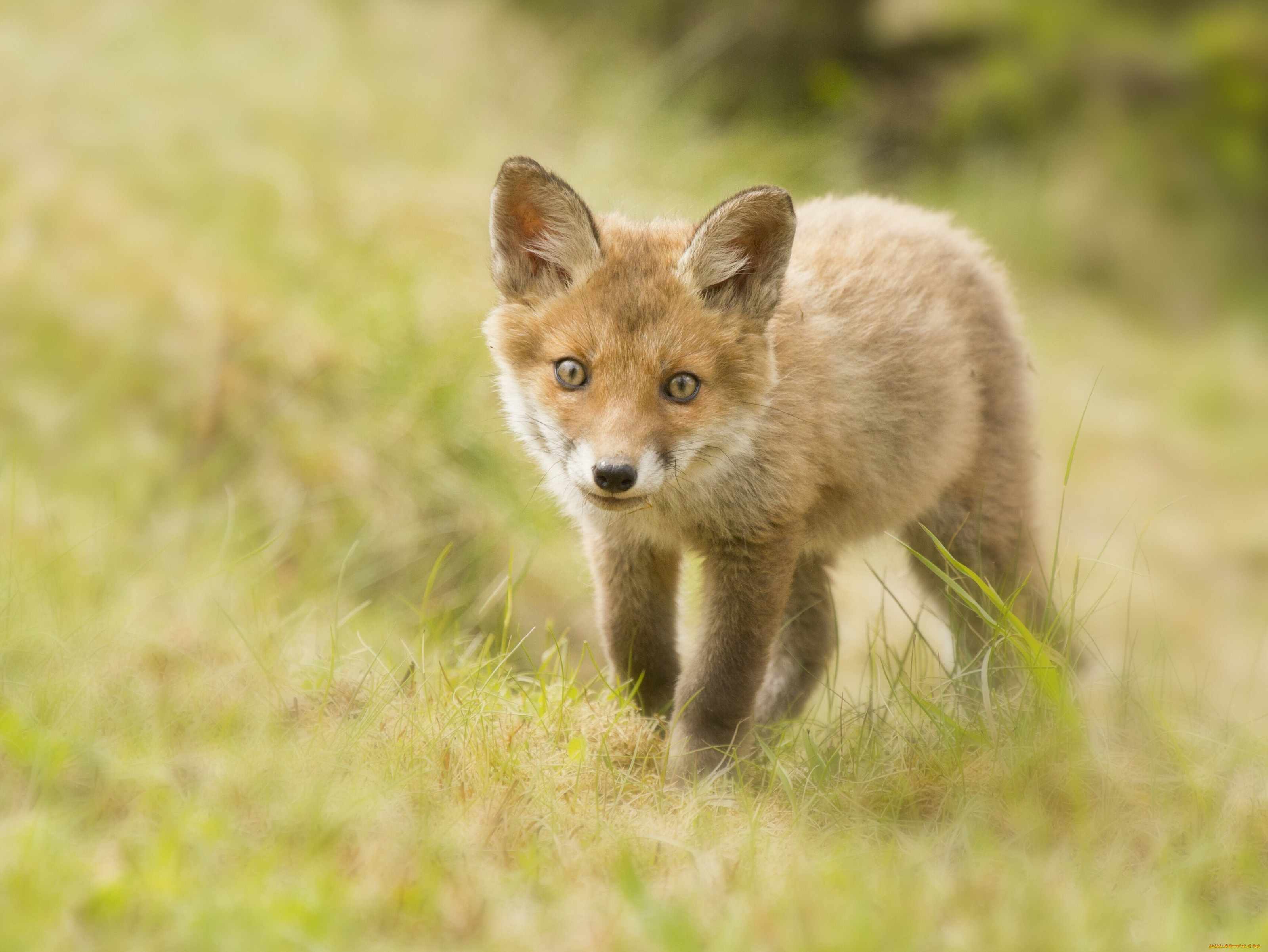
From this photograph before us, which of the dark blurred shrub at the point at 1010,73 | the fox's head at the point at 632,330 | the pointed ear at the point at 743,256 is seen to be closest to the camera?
the fox's head at the point at 632,330

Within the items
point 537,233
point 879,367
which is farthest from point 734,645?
point 537,233

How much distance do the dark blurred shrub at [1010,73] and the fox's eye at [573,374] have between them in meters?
7.34

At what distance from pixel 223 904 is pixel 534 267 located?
202 centimetres

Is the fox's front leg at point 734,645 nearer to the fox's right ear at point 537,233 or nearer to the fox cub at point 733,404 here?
the fox cub at point 733,404

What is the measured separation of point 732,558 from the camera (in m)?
3.28

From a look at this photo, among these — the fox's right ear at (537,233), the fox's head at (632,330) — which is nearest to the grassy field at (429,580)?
the fox's head at (632,330)

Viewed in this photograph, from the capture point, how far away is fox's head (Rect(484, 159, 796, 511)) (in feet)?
9.86

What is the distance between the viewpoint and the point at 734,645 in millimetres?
3248

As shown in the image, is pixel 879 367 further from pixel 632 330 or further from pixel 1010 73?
pixel 1010 73

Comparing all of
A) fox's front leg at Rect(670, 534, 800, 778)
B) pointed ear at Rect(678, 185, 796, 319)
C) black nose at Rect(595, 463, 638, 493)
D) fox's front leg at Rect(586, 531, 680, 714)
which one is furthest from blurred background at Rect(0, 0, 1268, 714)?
black nose at Rect(595, 463, 638, 493)

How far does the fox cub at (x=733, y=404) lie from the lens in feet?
10.1

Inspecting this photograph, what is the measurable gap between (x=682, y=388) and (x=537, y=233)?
70 centimetres

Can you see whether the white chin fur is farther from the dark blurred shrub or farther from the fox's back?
the dark blurred shrub

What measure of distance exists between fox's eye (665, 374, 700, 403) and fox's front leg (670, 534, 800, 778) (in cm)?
Result: 50
